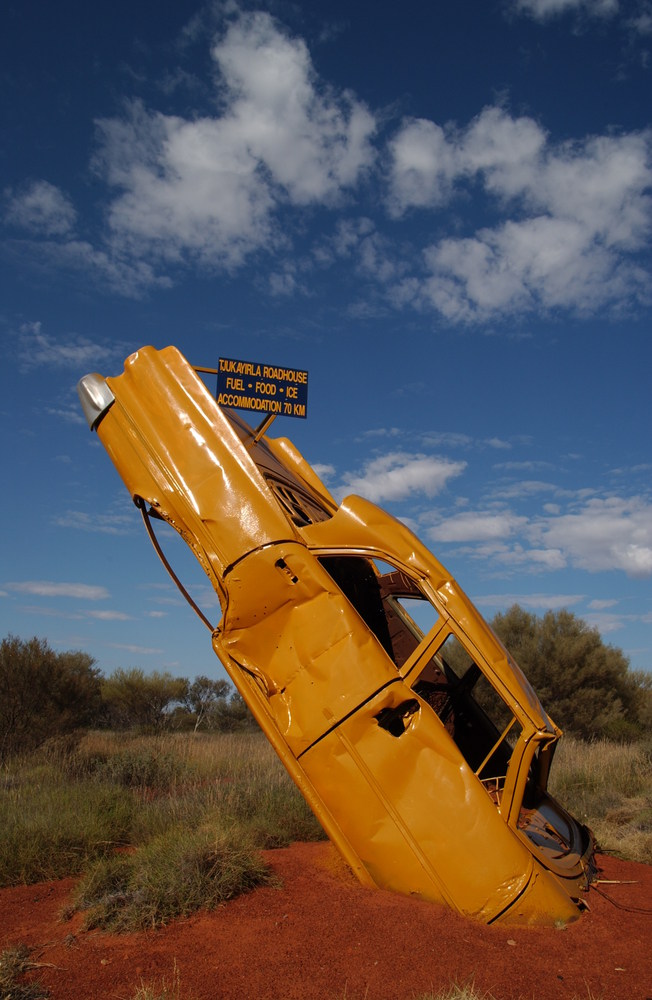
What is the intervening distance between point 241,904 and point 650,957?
258cm

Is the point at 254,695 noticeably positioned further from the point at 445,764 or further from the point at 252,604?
the point at 445,764

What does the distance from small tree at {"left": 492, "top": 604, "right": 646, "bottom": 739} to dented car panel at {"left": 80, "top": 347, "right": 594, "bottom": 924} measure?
1131 cm

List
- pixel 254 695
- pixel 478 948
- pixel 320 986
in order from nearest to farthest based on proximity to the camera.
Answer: pixel 320 986
pixel 478 948
pixel 254 695

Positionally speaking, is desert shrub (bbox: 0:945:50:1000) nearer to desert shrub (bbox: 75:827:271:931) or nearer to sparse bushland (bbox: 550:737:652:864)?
desert shrub (bbox: 75:827:271:931)

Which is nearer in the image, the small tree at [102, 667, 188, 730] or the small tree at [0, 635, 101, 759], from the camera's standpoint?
the small tree at [0, 635, 101, 759]

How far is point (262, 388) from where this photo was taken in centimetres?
596

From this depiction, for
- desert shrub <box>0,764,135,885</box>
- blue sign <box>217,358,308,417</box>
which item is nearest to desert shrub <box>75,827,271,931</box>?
desert shrub <box>0,764,135,885</box>

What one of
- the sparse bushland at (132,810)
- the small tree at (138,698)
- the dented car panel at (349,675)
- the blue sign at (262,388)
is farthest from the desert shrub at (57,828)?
the small tree at (138,698)

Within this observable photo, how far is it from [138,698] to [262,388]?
52.3 ft

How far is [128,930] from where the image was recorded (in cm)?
421

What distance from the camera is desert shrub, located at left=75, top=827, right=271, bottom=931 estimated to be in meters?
4.34

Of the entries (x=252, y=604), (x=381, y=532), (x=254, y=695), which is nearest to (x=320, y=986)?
(x=254, y=695)

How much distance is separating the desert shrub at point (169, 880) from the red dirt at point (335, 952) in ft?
0.36

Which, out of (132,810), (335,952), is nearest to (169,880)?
(335,952)
